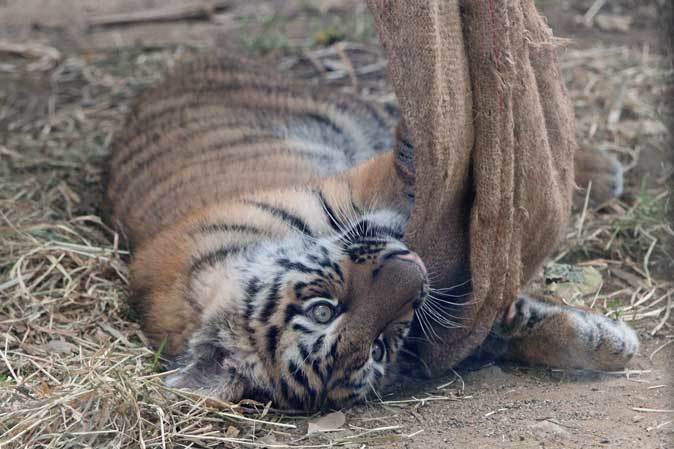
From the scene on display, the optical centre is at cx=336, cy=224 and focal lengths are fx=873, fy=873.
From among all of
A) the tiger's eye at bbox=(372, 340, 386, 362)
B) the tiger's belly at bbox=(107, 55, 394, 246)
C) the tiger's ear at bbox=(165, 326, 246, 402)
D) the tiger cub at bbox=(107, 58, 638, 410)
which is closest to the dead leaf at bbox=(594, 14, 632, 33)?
the tiger's belly at bbox=(107, 55, 394, 246)

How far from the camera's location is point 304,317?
2680 millimetres

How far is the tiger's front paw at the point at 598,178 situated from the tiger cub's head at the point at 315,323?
1307 mm

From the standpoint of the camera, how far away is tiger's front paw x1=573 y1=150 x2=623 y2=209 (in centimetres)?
382

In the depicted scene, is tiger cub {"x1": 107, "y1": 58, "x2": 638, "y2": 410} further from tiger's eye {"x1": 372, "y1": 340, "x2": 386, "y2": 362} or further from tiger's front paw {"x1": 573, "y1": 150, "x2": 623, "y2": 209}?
tiger's front paw {"x1": 573, "y1": 150, "x2": 623, "y2": 209}

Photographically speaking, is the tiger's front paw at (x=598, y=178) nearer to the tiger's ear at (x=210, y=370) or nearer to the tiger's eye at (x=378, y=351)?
the tiger's eye at (x=378, y=351)

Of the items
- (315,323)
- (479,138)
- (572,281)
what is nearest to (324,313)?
(315,323)

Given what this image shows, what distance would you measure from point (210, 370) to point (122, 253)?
1.01 metres

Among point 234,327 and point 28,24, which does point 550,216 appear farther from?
point 28,24

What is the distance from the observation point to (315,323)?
2654 mm

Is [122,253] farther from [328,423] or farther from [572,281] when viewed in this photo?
[572,281]

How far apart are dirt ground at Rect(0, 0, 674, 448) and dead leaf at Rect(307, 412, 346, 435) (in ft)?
0.10

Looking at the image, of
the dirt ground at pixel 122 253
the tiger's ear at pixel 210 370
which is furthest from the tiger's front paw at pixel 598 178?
the tiger's ear at pixel 210 370

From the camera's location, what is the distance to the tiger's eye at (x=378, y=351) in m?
2.69

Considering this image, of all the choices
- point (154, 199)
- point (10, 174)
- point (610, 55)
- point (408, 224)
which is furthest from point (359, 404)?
point (610, 55)
